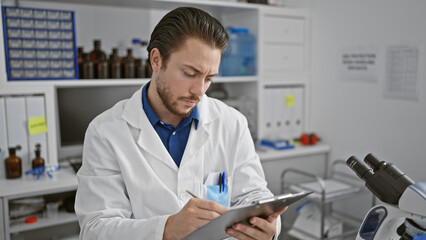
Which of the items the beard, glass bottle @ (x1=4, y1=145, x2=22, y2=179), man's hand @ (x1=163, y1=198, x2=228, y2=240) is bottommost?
glass bottle @ (x1=4, y1=145, x2=22, y2=179)

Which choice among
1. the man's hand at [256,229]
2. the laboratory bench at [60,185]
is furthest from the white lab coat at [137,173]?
the laboratory bench at [60,185]

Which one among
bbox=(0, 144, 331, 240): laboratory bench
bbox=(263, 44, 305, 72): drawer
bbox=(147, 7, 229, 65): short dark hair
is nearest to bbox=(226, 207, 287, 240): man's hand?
bbox=(147, 7, 229, 65): short dark hair

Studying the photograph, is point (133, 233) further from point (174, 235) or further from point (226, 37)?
point (226, 37)

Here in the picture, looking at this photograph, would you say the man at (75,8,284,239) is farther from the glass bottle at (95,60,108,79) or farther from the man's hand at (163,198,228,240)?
the glass bottle at (95,60,108,79)

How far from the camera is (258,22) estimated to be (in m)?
2.61

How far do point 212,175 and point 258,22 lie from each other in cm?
152

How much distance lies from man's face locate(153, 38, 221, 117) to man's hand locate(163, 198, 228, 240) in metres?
0.40

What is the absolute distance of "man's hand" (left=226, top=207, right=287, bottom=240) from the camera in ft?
3.51

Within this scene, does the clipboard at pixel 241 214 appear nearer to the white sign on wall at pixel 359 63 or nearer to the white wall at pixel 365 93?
the white wall at pixel 365 93

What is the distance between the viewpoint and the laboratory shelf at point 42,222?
1.89m

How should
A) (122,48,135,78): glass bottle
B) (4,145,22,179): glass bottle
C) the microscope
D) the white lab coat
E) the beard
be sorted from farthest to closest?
(122,48,135,78): glass bottle < (4,145,22,179): glass bottle < the beard < the white lab coat < the microscope

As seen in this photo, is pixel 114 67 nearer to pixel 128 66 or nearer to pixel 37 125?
pixel 128 66

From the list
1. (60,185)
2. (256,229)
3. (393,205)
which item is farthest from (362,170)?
(60,185)

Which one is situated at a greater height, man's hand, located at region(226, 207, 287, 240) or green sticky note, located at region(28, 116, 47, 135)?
green sticky note, located at region(28, 116, 47, 135)
